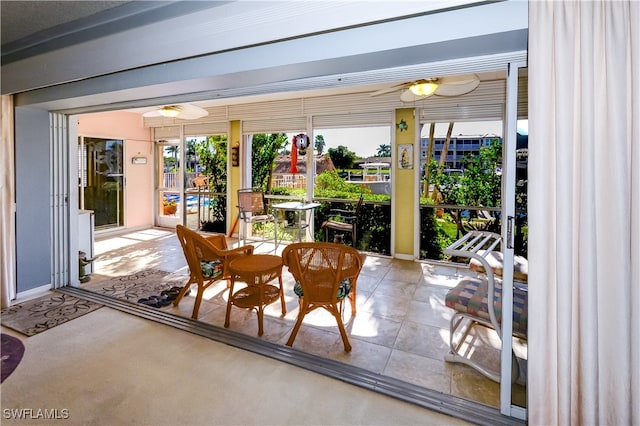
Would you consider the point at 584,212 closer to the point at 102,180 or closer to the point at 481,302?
the point at 481,302

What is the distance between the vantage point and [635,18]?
4.39ft

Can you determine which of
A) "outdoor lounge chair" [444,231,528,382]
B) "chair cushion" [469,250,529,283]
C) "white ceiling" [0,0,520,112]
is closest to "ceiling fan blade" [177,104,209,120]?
"white ceiling" [0,0,520,112]

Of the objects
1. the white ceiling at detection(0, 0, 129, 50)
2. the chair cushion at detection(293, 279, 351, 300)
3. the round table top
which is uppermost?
the white ceiling at detection(0, 0, 129, 50)

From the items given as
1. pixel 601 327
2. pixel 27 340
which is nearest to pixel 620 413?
pixel 601 327

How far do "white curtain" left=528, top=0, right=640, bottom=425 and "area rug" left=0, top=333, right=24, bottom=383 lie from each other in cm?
317

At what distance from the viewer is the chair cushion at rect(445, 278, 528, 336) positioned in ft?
6.70

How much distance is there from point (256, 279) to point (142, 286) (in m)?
1.82

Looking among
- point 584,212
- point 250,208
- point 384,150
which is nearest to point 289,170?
point 250,208

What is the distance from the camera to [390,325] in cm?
297

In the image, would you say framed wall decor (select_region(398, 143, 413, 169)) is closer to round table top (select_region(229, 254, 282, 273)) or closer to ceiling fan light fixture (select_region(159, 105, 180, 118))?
round table top (select_region(229, 254, 282, 273))

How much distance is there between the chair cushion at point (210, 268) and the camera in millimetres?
3002

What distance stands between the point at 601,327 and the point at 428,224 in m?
3.80

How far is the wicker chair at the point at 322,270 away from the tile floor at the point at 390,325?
23 cm

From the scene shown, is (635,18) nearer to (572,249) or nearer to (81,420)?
(572,249)
